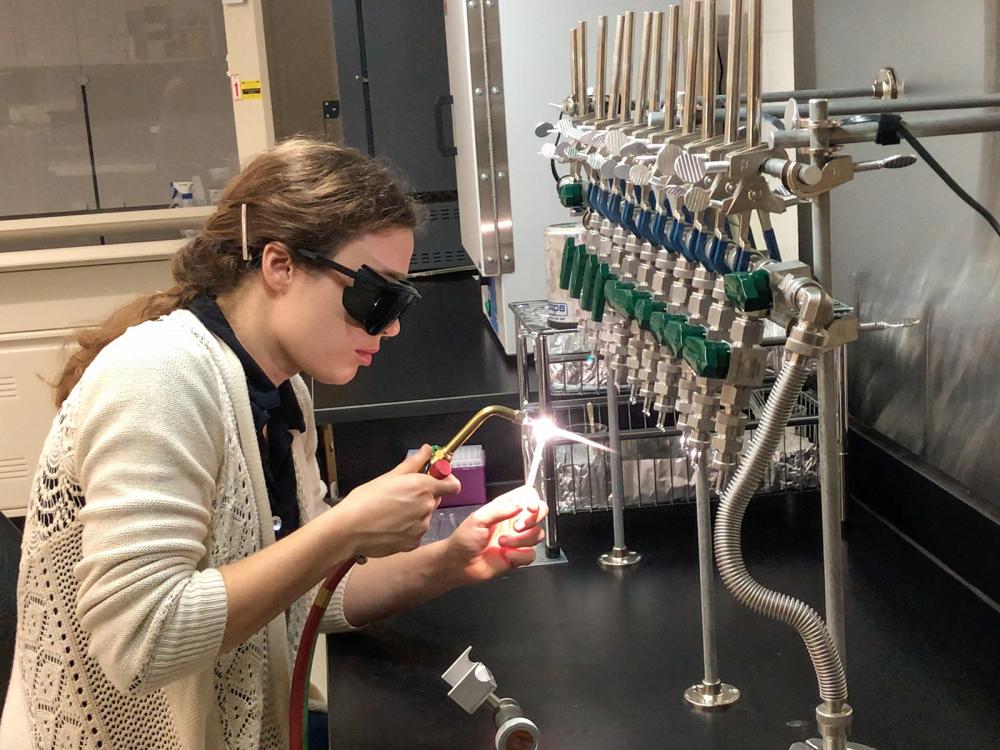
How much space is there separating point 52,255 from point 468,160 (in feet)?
5.24

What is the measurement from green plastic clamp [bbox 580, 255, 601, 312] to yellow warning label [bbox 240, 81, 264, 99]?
219 centimetres

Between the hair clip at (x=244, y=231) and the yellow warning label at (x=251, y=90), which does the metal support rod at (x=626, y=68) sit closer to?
the hair clip at (x=244, y=231)

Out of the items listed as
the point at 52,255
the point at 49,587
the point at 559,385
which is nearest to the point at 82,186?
the point at 52,255

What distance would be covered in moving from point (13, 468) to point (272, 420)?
2508mm

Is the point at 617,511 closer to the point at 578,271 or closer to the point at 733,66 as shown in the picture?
the point at 578,271

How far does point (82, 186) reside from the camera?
4395mm

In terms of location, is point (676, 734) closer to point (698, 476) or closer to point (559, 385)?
point (698, 476)

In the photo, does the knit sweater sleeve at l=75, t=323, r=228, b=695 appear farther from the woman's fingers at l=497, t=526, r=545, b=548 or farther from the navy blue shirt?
the woman's fingers at l=497, t=526, r=545, b=548

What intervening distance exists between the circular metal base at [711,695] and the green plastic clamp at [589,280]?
480 mm

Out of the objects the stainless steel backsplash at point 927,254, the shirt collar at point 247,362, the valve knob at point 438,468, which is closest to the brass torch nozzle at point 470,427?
the valve knob at point 438,468

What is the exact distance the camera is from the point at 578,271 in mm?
1438

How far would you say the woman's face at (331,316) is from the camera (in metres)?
1.28

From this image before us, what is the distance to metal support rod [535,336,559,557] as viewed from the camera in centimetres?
171

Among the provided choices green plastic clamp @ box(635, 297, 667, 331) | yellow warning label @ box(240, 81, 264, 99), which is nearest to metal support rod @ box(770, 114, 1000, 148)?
green plastic clamp @ box(635, 297, 667, 331)
